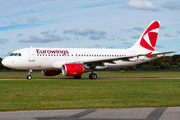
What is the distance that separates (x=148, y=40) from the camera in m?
39.2

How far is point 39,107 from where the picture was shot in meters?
10.3

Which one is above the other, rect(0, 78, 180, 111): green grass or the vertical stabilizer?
the vertical stabilizer

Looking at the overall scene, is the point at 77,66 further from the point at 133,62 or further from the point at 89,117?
the point at 89,117

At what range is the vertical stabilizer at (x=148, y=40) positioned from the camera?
39000 millimetres

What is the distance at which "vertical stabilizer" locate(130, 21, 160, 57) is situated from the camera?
3900cm

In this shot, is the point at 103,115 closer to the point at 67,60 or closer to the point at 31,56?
the point at 31,56

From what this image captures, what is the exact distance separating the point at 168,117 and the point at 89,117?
2451 millimetres

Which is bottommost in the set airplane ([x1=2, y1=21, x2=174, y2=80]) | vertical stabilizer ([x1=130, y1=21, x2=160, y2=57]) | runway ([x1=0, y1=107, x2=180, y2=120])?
runway ([x1=0, y1=107, x2=180, y2=120])

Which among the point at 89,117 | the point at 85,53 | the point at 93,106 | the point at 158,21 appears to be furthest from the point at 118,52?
the point at 89,117

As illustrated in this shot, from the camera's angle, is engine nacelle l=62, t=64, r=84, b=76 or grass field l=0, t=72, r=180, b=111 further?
engine nacelle l=62, t=64, r=84, b=76

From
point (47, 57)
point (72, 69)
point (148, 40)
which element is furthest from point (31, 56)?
point (148, 40)

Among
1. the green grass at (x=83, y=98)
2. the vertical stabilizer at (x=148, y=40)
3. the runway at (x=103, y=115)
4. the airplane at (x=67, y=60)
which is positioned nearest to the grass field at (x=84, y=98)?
the green grass at (x=83, y=98)

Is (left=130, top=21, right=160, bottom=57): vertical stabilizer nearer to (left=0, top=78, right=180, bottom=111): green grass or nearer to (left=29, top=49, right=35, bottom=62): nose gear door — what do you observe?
(left=29, top=49, right=35, bottom=62): nose gear door

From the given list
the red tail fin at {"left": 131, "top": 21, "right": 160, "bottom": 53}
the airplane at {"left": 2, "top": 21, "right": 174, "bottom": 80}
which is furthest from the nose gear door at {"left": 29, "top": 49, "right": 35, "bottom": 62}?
the red tail fin at {"left": 131, "top": 21, "right": 160, "bottom": 53}
